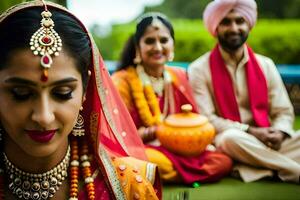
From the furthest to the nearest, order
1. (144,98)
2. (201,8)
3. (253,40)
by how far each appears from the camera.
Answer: (201,8) < (253,40) < (144,98)

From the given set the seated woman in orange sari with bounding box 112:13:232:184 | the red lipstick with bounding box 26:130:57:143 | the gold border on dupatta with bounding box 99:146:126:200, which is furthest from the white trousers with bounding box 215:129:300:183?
the red lipstick with bounding box 26:130:57:143

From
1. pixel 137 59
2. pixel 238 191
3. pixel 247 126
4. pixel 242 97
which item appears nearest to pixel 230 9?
pixel 242 97

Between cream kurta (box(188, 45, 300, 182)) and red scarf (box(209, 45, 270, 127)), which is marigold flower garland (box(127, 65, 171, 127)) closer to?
cream kurta (box(188, 45, 300, 182))

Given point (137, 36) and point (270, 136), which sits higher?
point (137, 36)

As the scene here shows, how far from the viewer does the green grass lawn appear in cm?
381

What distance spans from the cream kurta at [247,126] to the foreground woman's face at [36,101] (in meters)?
2.44

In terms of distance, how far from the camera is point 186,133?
3.93 meters

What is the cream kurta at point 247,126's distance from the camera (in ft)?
13.7

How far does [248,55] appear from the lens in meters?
4.58

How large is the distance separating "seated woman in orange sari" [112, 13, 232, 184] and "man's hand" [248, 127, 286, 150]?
32 centimetres

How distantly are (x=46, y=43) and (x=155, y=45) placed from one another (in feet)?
8.05

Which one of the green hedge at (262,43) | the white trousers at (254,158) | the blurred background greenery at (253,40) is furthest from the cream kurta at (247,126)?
the green hedge at (262,43)

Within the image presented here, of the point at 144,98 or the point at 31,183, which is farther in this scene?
the point at 144,98

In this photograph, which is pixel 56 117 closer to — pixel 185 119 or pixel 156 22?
pixel 185 119
